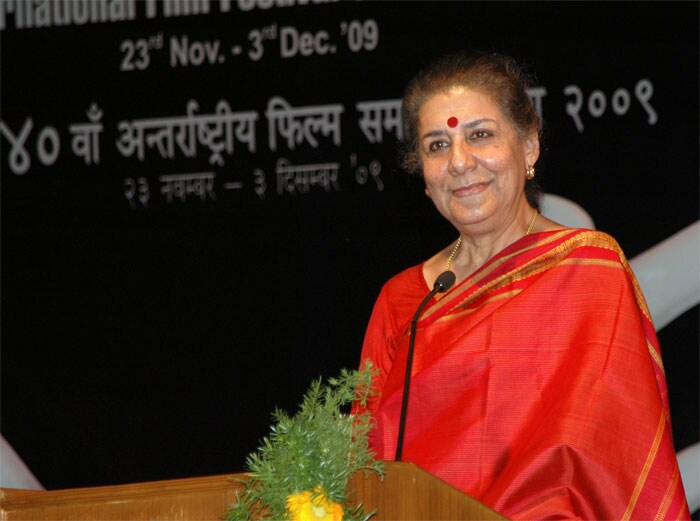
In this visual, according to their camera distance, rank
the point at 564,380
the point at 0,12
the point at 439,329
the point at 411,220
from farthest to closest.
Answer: the point at 0,12, the point at 411,220, the point at 439,329, the point at 564,380

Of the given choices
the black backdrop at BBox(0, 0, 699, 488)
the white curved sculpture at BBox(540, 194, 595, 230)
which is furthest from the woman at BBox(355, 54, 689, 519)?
the black backdrop at BBox(0, 0, 699, 488)

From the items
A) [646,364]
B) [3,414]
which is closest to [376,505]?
[646,364]

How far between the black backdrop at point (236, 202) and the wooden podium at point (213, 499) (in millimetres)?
1906

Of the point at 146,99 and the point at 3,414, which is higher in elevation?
the point at 146,99

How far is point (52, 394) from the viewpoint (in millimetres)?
3789

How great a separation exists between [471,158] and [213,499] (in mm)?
989

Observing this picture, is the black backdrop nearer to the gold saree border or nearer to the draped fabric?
the draped fabric

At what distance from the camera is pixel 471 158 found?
225 centimetres

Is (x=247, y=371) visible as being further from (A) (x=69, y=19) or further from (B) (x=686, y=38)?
(B) (x=686, y=38)

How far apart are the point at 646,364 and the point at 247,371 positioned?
1.87 m

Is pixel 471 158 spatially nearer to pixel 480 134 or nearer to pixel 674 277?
pixel 480 134

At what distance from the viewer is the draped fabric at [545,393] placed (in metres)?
1.80

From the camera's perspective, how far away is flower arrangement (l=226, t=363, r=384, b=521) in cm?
137

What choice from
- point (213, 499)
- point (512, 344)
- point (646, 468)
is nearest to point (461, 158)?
point (512, 344)
